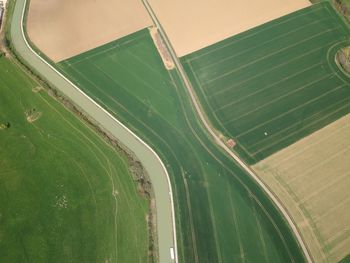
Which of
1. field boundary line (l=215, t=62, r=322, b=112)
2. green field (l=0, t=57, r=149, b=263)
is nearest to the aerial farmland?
green field (l=0, t=57, r=149, b=263)

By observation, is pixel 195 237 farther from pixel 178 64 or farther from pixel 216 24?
pixel 216 24

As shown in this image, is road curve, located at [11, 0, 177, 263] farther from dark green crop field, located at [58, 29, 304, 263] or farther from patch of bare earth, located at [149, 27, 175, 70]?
patch of bare earth, located at [149, 27, 175, 70]

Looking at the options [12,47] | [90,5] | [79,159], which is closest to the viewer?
[79,159]

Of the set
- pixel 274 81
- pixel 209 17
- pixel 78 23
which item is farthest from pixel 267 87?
pixel 78 23

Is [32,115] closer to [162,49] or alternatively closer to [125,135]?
[125,135]

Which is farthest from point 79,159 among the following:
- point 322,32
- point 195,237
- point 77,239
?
point 322,32

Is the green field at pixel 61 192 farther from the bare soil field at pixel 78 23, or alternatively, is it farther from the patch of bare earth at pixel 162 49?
the patch of bare earth at pixel 162 49
